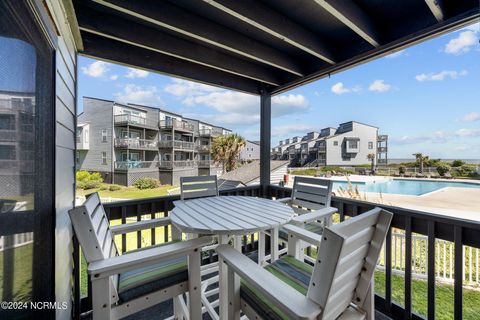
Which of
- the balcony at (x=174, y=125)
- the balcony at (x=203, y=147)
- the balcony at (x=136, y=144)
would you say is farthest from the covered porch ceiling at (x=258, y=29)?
the balcony at (x=174, y=125)

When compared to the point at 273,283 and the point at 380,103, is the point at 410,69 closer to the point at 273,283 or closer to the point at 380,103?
the point at 380,103

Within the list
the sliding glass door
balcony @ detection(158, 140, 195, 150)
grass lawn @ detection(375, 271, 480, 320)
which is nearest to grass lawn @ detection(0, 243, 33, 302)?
the sliding glass door

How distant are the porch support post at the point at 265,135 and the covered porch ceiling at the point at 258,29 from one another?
72 cm

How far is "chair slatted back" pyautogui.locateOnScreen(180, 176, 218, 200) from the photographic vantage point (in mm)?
2410

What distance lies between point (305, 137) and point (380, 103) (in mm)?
5944

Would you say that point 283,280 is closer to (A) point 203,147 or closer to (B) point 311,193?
(B) point 311,193

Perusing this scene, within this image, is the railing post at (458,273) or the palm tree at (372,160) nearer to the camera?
the railing post at (458,273)

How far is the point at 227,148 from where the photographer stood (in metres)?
12.3

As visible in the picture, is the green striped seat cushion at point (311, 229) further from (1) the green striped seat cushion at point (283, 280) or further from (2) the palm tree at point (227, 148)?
(2) the palm tree at point (227, 148)

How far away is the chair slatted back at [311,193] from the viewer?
2268 millimetres

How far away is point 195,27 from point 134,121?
369 inches

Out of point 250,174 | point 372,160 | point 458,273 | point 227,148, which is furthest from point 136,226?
point 227,148

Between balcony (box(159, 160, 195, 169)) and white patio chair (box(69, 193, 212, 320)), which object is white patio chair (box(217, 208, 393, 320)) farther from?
balcony (box(159, 160, 195, 169))

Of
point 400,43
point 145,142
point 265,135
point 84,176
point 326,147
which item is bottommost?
point 84,176
